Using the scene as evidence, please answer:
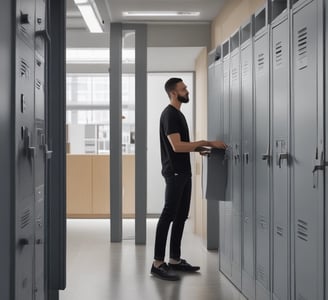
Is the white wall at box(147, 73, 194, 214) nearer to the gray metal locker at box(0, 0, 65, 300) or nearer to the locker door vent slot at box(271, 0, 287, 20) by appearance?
the locker door vent slot at box(271, 0, 287, 20)

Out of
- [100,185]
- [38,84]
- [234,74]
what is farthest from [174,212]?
[100,185]

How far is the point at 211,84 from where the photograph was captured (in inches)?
203

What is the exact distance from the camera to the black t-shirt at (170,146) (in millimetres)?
4672

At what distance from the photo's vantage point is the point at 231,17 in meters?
5.46

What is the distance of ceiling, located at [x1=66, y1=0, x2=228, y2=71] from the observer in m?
5.75

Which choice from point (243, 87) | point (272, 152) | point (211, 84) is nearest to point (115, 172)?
point (211, 84)

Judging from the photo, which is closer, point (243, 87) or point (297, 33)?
point (297, 33)

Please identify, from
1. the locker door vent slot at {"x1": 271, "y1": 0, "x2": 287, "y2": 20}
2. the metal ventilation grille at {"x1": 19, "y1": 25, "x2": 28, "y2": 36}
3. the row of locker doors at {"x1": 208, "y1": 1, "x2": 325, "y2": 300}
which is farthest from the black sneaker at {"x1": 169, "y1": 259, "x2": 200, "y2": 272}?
the metal ventilation grille at {"x1": 19, "y1": 25, "x2": 28, "y2": 36}

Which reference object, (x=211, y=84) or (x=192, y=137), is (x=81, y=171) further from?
(x=211, y=84)

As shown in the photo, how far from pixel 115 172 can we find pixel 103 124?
6.16 metres

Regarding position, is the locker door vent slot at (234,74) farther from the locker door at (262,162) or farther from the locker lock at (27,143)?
the locker lock at (27,143)

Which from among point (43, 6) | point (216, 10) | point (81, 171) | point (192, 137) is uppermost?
point (216, 10)

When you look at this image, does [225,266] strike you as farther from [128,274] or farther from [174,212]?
[128,274]

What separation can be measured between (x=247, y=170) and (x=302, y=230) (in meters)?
1.12
